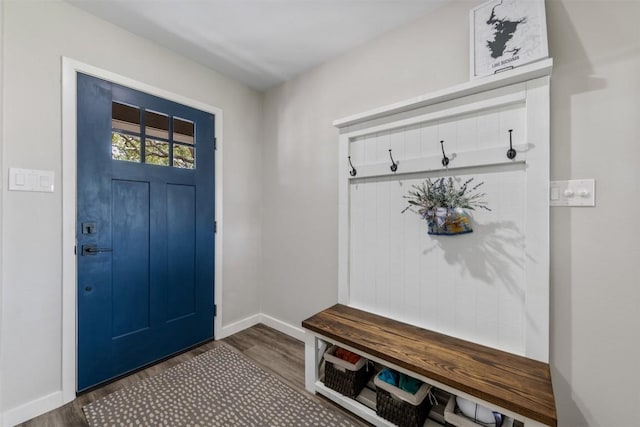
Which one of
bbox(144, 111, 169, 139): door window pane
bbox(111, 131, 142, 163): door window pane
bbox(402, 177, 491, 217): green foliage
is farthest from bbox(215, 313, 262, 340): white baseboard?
bbox(402, 177, 491, 217): green foliage

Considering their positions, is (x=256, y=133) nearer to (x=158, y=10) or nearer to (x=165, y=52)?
(x=165, y=52)

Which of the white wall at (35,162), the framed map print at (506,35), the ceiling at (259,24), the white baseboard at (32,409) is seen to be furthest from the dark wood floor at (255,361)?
the ceiling at (259,24)

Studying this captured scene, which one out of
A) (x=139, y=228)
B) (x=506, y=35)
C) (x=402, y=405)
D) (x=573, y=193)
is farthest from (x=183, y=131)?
(x=573, y=193)

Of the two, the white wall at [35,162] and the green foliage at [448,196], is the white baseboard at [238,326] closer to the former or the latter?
the white wall at [35,162]

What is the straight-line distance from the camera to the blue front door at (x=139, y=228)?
6.11 ft

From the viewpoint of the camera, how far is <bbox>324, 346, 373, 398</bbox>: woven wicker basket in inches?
66.6

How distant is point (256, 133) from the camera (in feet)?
9.66

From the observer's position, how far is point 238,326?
2766mm

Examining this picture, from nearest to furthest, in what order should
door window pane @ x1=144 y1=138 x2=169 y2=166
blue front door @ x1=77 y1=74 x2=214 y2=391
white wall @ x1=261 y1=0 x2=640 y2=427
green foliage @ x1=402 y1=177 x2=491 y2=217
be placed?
white wall @ x1=261 y1=0 x2=640 y2=427 < green foliage @ x1=402 y1=177 x2=491 y2=217 < blue front door @ x1=77 y1=74 x2=214 y2=391 < door window pane @ x1=144 y1=138 x2=169 y2=166

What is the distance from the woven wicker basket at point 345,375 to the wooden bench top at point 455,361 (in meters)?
0.20

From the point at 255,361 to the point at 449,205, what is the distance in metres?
1.87

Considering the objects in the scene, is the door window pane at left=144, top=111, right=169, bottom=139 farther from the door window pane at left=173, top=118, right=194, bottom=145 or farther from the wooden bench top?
the wooden bench top

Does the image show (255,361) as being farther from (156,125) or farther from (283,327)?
(156,125)

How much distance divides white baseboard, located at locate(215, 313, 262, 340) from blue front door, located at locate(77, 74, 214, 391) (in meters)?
0.10
